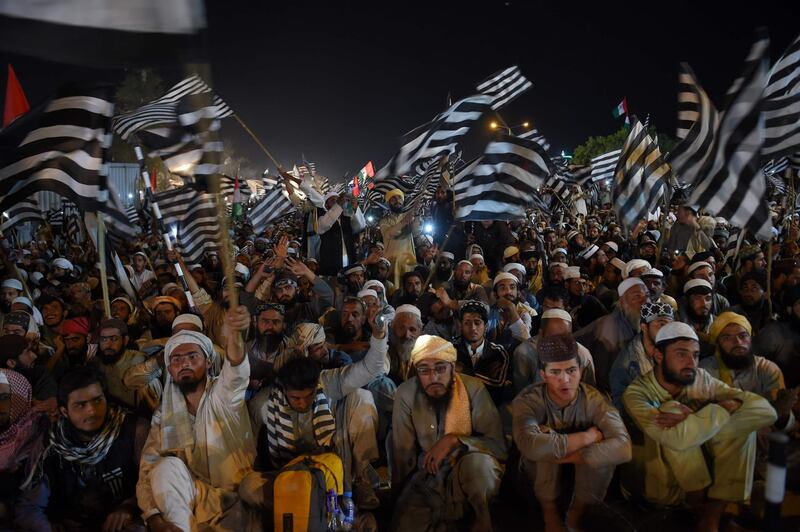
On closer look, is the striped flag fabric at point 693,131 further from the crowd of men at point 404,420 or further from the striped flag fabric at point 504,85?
the striped flag fabric at point 504,85

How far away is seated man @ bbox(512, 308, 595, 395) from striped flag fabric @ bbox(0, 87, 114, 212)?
11.9 ft

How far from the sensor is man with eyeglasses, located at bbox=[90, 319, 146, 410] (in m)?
4.80

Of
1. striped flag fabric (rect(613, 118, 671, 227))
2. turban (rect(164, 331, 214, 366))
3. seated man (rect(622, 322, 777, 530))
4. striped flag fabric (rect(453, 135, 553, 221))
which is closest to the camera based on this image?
seated man (rect(622, 322, 777, 530))

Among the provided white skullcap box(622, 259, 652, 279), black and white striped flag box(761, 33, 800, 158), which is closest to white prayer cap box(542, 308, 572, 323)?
white skullcap box(622, 259, 652, 279)

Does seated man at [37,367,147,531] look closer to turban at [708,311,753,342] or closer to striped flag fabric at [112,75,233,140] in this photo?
striped flag fabric at [112,75,233,140]

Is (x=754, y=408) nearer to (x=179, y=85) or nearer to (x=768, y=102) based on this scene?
(x=768, y=102)

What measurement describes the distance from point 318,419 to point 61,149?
9.98 ft

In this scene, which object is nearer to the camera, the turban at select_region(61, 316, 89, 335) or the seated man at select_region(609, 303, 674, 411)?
the seated man at select_region(609, 303, 674, 411)

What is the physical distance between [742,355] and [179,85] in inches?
287

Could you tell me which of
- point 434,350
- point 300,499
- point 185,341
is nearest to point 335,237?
point 185,341

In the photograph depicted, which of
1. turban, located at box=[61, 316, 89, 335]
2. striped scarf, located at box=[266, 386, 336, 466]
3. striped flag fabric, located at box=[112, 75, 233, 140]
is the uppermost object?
striped flag fabric, located at box=[112, 75, 233, 140]

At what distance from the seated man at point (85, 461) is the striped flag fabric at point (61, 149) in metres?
1.71

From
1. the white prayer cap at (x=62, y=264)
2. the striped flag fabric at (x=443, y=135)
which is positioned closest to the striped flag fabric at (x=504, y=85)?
the striped flag fabric at (x=443, y=135)

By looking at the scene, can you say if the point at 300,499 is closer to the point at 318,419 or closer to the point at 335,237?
the point at 318,419
